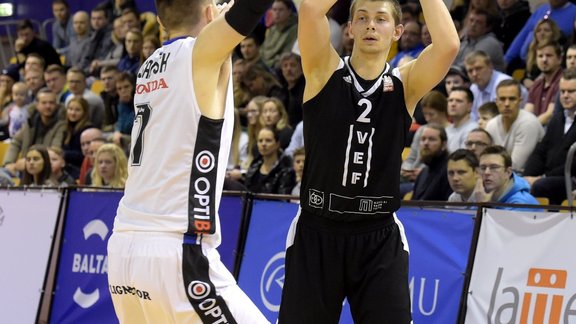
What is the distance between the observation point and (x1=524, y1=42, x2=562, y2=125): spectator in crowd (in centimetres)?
1133

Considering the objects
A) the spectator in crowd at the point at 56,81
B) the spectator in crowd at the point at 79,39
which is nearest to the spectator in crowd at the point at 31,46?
the spectator in crowd at the point at 79,39

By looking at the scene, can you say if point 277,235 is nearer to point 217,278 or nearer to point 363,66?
point 363,66

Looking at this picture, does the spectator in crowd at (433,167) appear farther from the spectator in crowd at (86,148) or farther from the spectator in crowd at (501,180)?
the spectator in crowd at (86,148)

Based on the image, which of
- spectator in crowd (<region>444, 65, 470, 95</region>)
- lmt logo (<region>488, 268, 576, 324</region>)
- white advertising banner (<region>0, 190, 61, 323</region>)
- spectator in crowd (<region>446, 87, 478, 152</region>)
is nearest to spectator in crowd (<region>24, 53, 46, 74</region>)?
white advertising banner (<region>0, 190, 61, 323</region>)

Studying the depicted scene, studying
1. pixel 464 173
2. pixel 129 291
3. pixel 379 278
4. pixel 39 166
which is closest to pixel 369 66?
pixel 379 278

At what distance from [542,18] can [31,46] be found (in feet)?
32.2

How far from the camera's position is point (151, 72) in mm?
4781

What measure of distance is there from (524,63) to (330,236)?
8.30 meters

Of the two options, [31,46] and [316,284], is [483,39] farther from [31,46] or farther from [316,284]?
[31,46]

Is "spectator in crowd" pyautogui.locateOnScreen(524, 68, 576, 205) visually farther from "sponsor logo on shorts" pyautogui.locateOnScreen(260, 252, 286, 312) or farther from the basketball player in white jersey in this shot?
the basketball player in white jersey

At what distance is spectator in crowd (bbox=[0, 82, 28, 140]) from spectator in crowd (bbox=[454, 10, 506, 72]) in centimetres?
717

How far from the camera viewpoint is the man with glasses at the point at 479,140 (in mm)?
10375

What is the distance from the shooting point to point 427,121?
1196 centimetres

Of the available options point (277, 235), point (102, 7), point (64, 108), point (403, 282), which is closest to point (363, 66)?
point (403, 282)
